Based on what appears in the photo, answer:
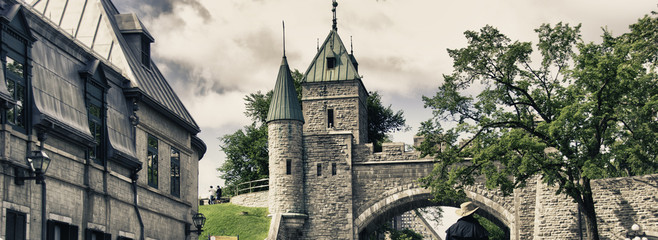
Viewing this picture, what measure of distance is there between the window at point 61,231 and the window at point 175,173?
597 cm

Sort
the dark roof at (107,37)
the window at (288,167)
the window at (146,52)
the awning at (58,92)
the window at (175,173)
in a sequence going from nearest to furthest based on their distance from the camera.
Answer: the awning at (58,92), the dark roof at (107,37), the window at (175,173), the window at (146,52), the window at (288,167)

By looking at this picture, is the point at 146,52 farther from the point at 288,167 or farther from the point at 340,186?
the point at 340,186

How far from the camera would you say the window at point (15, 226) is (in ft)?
46.7

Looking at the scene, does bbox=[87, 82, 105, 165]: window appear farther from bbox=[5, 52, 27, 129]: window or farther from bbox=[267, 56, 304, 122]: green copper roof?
bbox=[267, 56, 304, 122]: green copper roof

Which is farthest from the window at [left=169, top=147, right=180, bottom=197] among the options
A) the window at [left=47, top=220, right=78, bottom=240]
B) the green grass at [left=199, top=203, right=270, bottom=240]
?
the green grass at [left=199, top=203, right=270, bottom=240]

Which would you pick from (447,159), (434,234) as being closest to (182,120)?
(447,159)

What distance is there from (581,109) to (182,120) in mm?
12426

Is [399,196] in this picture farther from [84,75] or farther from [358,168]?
[84,75]

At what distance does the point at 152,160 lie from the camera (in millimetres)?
21312

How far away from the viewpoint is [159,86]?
23078 millimetres

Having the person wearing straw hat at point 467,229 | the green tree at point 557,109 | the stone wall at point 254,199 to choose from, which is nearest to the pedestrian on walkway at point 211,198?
the stone wall at point 254,199

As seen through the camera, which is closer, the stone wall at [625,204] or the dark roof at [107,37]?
the dark roof at [107,37]

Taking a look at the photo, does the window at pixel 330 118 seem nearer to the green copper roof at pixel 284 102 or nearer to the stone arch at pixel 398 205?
the green copper roof at pixel 284 102

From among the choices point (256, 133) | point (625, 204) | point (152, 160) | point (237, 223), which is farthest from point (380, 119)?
point (152, 160)
